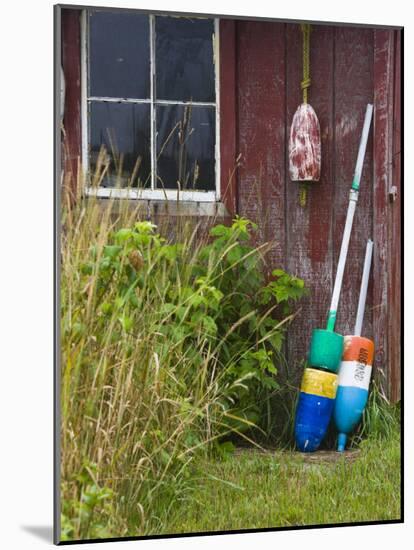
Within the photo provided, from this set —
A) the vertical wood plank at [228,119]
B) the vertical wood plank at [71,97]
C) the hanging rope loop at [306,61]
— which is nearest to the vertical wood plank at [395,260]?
the hanging rope loop at [306,61]

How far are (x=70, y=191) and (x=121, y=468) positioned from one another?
0.96m

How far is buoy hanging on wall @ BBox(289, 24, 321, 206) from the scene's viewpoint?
4.21 metres

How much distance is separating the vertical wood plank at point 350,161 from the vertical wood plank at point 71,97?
1022 mm

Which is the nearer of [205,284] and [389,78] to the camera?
[205,284]

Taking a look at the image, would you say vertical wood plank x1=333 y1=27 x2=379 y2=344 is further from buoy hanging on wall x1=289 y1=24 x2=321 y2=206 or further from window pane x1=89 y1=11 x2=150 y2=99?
window pane x1=89 y1=11 x2=150 y2=99

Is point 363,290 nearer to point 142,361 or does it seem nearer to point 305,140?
point 305,140

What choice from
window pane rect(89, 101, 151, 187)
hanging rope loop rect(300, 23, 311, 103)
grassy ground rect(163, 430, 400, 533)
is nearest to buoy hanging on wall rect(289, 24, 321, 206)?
hanging rope loop rect(300, 23, 311, 103)

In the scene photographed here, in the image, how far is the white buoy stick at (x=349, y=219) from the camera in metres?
4.25

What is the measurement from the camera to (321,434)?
421cm

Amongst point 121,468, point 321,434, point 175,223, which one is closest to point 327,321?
point 321,434

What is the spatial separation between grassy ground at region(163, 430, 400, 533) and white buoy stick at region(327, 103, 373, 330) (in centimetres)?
52

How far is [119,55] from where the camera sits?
3.92m

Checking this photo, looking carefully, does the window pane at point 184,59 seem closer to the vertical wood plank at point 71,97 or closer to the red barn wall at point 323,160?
the red barn wall at point 323,160
